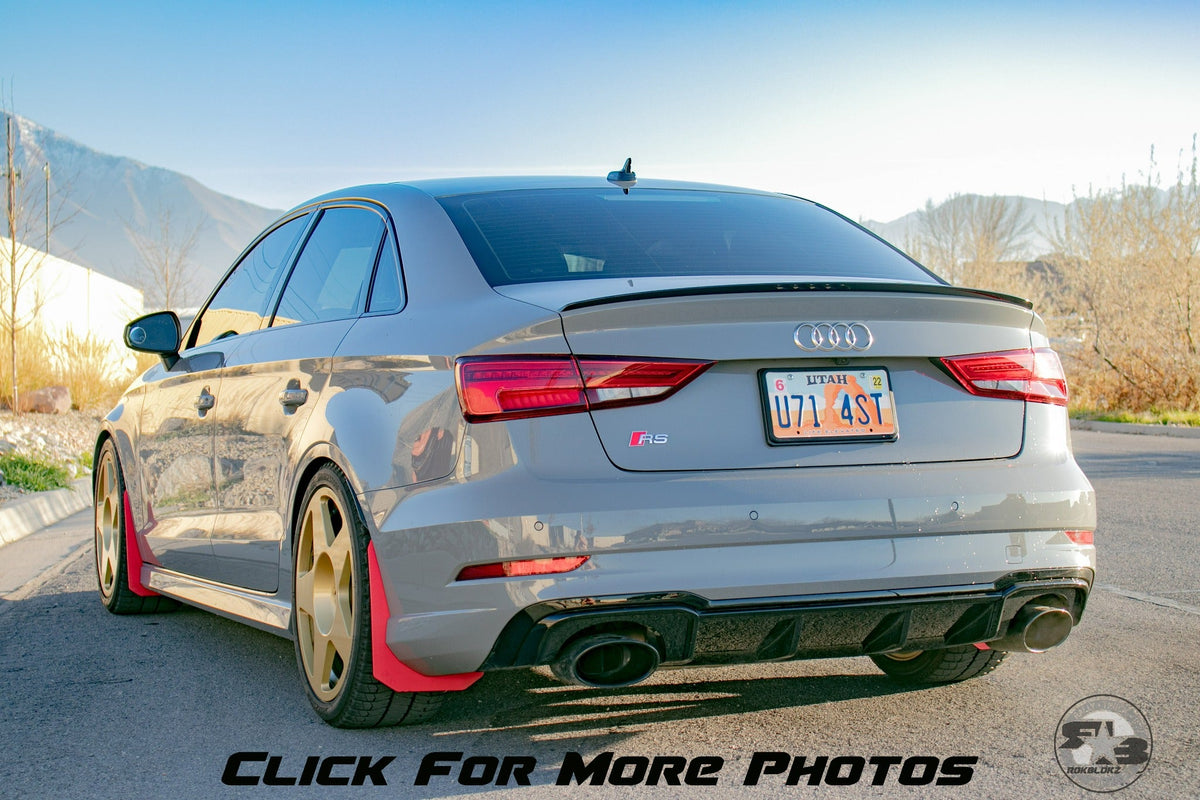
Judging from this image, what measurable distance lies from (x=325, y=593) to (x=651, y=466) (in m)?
1.28

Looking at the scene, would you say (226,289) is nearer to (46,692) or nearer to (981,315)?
(46,692)

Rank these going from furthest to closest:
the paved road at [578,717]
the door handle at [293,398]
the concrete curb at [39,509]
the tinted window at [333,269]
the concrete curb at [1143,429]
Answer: the concrete curb at [1143,429] < the concrete curb at [39,509] < the tinted window at [333,269] < the door handle at [293,398] < the paved road at [578,717]

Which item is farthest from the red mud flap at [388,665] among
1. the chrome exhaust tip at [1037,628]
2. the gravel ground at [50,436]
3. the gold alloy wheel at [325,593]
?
the gravel ground at [50,436]

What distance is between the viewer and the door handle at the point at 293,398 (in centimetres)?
421

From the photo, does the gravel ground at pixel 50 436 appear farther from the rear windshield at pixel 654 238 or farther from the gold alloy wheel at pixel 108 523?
the rear windshield at pixel 654 238

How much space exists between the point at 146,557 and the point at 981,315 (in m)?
3.91

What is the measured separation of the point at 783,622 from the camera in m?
3.37

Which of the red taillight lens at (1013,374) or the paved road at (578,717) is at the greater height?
the red taillight lens at (1013,374)

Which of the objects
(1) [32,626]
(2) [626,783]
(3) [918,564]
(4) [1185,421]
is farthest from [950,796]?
(4) [1185,421]

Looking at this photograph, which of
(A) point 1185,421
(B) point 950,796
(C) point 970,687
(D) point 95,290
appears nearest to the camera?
(B) point 950,796

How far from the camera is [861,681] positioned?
453cm

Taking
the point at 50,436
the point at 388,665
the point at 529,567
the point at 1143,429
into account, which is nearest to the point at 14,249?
the point at 50,436

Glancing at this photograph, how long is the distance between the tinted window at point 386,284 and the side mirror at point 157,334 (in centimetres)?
187

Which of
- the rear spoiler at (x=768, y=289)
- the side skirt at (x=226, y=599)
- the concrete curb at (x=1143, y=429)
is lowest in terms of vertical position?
the concrete curb at (x=1143, y=429)
